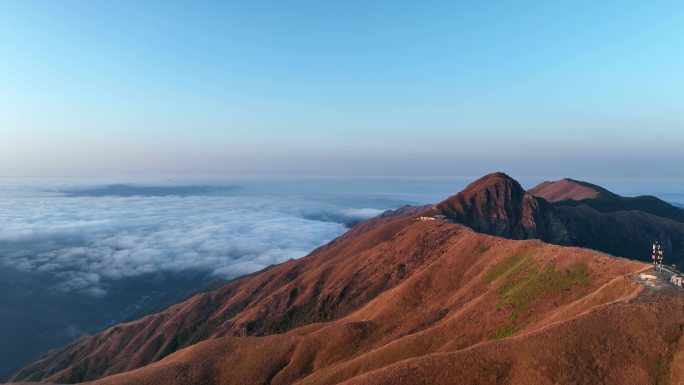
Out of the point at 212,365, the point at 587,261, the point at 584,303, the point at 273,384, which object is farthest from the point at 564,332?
the point at 212,365

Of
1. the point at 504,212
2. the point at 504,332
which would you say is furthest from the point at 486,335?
the point at 504,212

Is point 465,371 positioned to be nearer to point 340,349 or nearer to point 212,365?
point 340,349

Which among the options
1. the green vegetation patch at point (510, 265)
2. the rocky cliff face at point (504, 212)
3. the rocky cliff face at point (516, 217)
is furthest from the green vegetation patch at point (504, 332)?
the rocky cliff face at point (504, 212)

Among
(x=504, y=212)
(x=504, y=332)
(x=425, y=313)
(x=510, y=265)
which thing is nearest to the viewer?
(x=504, y=332)

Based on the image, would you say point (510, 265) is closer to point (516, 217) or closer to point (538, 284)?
point (538, 284)

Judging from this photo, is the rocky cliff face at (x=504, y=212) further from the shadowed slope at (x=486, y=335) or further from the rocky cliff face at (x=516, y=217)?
the shadowed slope at (x=486, y=335)

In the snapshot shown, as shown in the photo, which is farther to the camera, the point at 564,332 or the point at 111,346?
the point at 111,346
